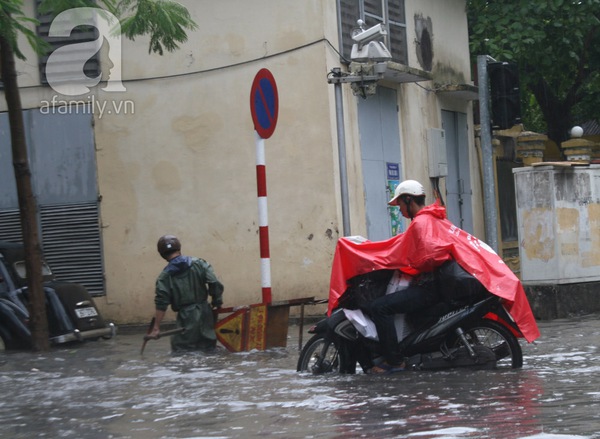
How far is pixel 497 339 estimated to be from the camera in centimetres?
880

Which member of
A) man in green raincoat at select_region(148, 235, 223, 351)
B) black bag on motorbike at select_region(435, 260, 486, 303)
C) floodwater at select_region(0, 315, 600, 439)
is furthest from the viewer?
man in green raincoat at select_region(148, 235, 223, 351)

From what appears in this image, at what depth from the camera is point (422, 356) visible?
891cm

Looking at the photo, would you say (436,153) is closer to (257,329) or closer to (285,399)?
(257,329)

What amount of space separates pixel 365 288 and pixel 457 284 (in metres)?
0.78

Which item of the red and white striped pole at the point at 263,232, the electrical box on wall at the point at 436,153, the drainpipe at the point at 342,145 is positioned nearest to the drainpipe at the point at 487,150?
the drainpipe at the point at 342,145

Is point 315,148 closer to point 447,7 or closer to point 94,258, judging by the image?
point 94,258

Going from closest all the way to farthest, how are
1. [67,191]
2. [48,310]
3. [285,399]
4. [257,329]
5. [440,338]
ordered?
[285,399]
[440,338]
[257,329]
[48,310]
[67,191]

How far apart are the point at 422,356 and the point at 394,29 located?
33.8 feet

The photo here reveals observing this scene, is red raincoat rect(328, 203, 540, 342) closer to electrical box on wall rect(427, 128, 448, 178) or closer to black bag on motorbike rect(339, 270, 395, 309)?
black bag on motorbike rect(339, 270, 395, 309)

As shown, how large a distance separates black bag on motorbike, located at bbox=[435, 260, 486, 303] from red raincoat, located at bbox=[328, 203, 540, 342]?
0.15ft

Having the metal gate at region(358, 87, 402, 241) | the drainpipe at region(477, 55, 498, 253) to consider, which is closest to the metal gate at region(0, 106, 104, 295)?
the metal gate at region(358, 87, 402, 241)

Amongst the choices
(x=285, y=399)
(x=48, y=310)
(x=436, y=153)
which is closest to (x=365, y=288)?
(x=285, y=399)

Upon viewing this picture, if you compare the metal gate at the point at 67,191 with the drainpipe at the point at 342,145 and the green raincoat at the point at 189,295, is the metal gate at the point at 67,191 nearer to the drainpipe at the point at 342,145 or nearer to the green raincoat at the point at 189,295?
the drainpipe at the point at 342,145

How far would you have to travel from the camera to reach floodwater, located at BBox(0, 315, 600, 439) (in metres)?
6.29
